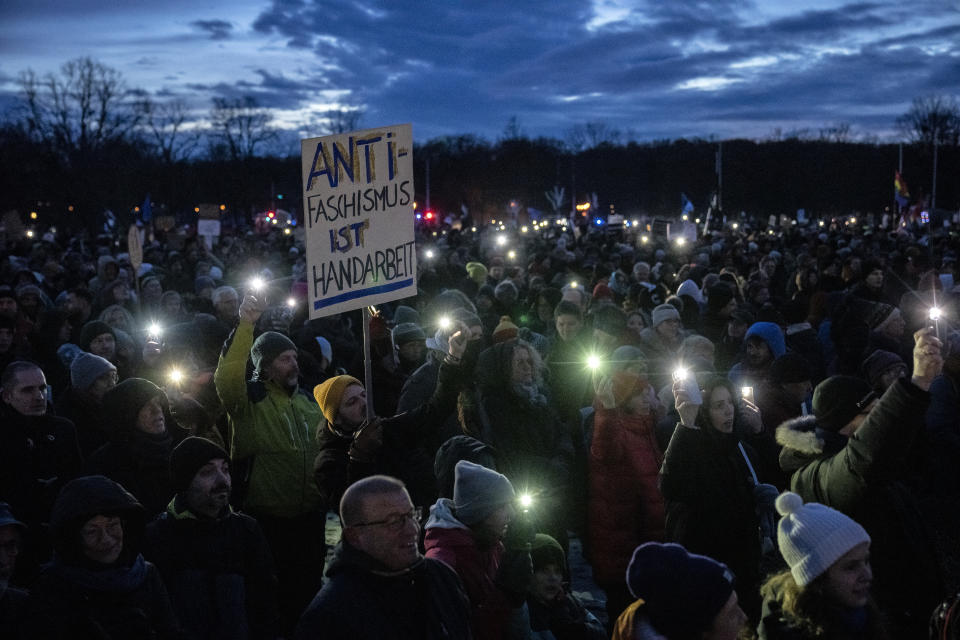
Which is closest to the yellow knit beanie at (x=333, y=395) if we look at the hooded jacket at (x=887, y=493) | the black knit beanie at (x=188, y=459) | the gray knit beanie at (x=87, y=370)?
the black knit beanie at (x=188, y=459)

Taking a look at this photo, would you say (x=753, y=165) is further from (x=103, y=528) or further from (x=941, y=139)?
(x=103, y=528)

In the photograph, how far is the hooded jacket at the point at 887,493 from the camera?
3.22 meters

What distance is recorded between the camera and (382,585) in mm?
2873

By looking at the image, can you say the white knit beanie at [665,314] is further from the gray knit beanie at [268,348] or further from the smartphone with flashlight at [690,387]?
the gray knit beanie at [268,348]

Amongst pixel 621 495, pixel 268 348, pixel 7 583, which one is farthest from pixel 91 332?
pixel 621 495

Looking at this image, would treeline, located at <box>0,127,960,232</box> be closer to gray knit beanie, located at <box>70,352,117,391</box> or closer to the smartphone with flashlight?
gray knit beanie, located at <box>70,352,117,391</box>

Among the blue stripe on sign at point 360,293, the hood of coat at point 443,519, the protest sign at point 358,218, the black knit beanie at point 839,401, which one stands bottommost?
the hood of coat at point 443,519

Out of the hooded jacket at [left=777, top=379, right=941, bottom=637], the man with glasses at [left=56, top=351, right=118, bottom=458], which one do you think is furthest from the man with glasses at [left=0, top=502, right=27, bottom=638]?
the hooded jacket at [left=777, top=379, right=941, bottom=637]

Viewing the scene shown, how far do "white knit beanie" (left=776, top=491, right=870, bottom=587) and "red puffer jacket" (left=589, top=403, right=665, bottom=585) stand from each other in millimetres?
1641

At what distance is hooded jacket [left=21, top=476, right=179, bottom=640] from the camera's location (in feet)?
10.1

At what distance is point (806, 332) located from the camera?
7602 mm

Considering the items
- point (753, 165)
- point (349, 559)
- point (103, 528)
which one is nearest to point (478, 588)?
point (349, 559)

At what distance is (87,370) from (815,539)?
435cm

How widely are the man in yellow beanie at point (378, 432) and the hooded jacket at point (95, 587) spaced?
3.63 ft
